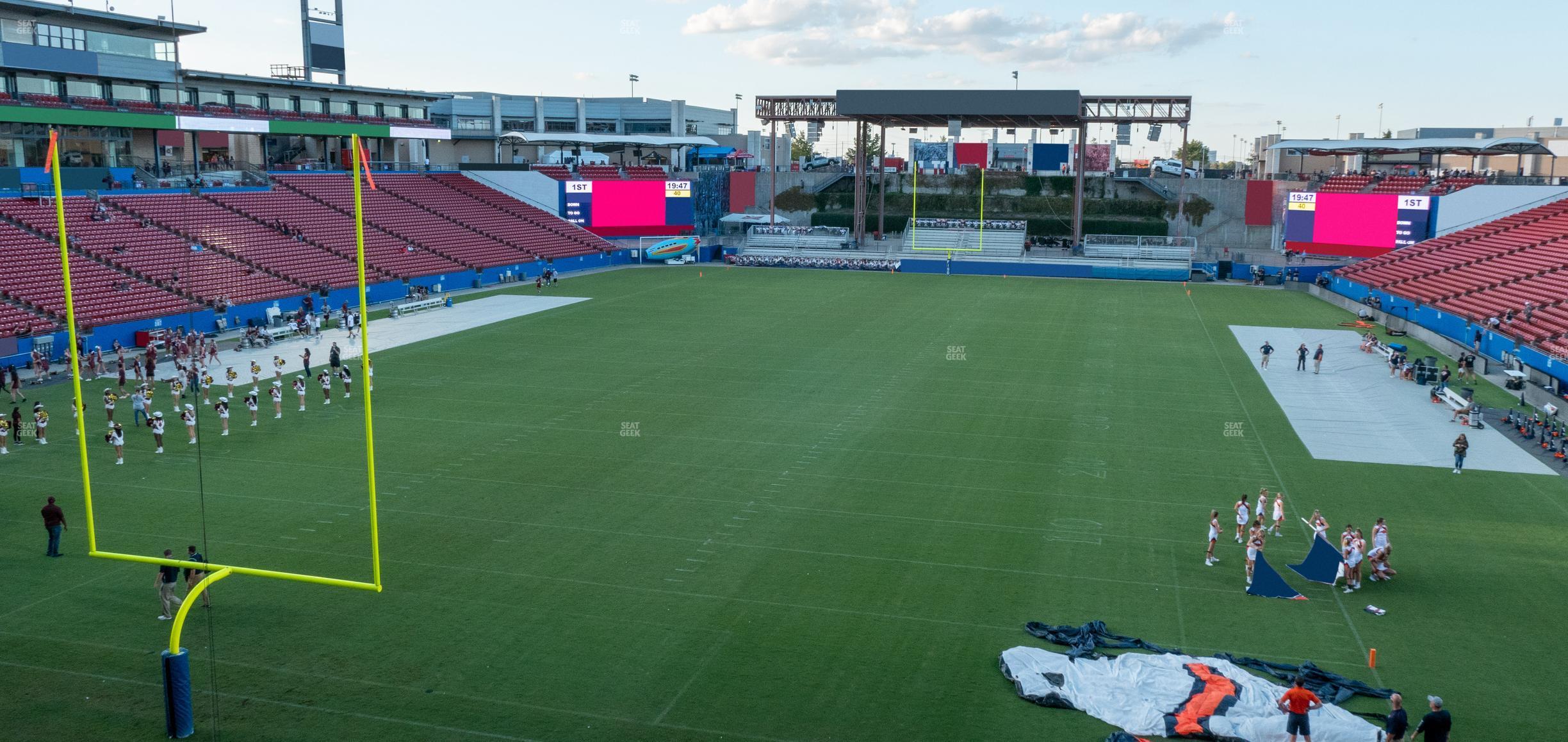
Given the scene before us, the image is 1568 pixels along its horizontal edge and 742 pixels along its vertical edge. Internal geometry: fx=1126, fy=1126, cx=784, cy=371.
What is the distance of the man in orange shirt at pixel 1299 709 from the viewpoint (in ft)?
39.9

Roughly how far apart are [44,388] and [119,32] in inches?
1226

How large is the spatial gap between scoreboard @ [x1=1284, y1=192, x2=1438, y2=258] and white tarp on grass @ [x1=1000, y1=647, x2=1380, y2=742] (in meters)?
56.5

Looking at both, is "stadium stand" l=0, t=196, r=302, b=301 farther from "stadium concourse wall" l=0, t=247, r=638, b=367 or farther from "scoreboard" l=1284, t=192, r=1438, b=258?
"scoreboard" l=1284, t=192, r=1438, b=258

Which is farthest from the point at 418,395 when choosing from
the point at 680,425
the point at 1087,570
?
the point at 1087,570

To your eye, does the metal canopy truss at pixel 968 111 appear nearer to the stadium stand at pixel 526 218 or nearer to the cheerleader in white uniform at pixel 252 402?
the stadium stand at pixel 526 218

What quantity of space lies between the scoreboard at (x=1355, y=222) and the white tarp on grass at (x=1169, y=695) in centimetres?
5649

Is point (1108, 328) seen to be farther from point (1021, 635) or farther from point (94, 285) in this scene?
point (94, 285)

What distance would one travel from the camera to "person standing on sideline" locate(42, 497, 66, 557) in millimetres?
17922

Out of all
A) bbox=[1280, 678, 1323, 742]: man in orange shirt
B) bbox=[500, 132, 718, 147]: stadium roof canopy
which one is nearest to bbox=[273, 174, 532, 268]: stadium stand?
bbox=[500, 132, 718, 147]: stadium roof canopy

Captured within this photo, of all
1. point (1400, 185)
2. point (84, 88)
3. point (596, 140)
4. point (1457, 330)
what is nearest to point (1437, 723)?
point (1457, 330)

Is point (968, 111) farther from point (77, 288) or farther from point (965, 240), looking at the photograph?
point (77, 288)

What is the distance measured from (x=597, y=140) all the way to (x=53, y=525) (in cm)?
7144

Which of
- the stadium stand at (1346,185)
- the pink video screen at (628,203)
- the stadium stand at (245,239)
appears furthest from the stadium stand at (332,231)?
the stadium stand at (1346,185)

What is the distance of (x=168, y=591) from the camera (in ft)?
51.0
